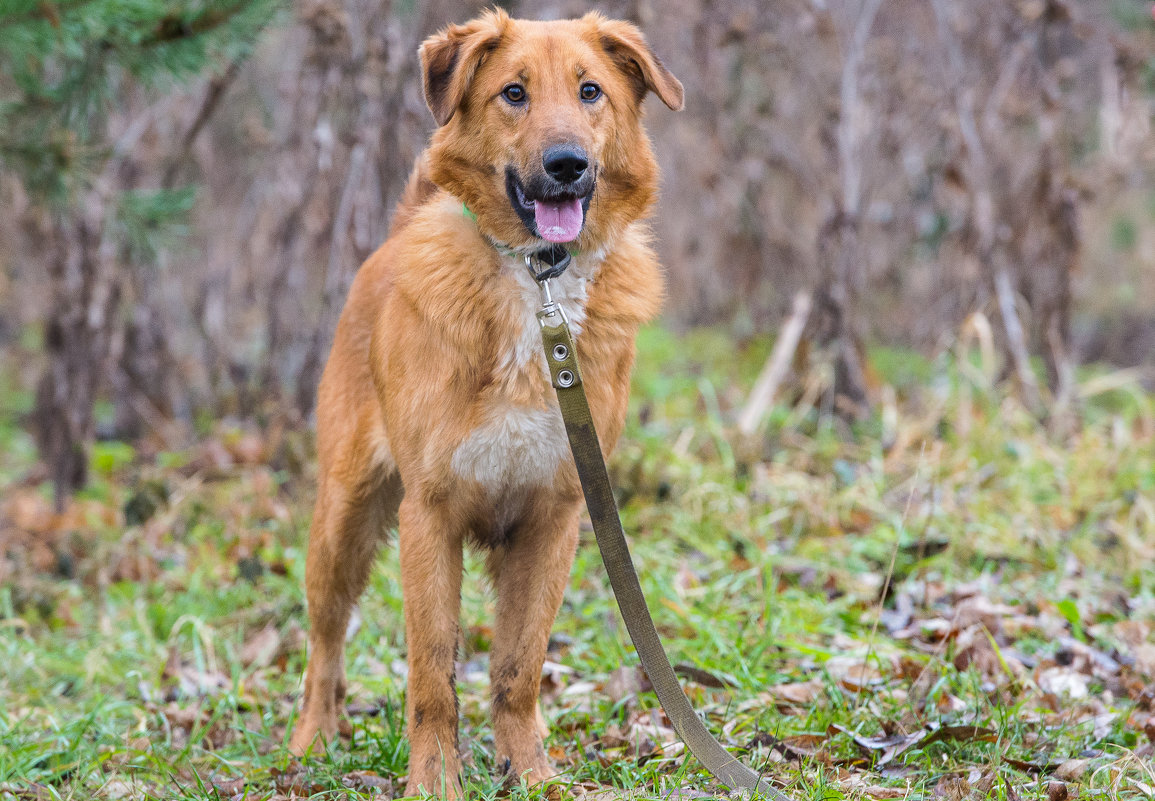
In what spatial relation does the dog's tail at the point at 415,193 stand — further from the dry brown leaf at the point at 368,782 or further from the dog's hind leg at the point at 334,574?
the dry brown leaf at the point at 368,782

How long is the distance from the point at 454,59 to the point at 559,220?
22.5 inches

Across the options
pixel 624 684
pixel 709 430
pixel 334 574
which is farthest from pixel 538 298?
pixel 709 430

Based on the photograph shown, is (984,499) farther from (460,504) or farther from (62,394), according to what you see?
(62,394)

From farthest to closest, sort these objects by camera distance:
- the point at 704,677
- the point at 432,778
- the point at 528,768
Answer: the point at 704,677
the point at 528,768
the point at 432,778

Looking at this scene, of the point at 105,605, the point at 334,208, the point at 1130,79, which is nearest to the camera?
the point at 105,605

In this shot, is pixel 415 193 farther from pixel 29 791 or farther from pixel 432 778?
pixel 29 791

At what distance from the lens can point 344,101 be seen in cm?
573

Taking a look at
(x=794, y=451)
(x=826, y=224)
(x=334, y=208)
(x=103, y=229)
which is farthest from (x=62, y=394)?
(x=826, y=224)

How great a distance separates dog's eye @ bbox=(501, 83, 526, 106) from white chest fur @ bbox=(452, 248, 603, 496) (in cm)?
48

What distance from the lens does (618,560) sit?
2314 millimetres

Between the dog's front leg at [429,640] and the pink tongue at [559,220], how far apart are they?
739mm

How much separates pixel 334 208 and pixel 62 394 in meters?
1.93

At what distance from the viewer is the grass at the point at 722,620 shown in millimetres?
2721

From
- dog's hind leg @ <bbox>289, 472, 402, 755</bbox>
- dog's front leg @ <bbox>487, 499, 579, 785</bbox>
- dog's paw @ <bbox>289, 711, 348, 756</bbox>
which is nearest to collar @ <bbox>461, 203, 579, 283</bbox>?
dog's front leg @ <bbox>487, 499, 579, 785</bbox>
